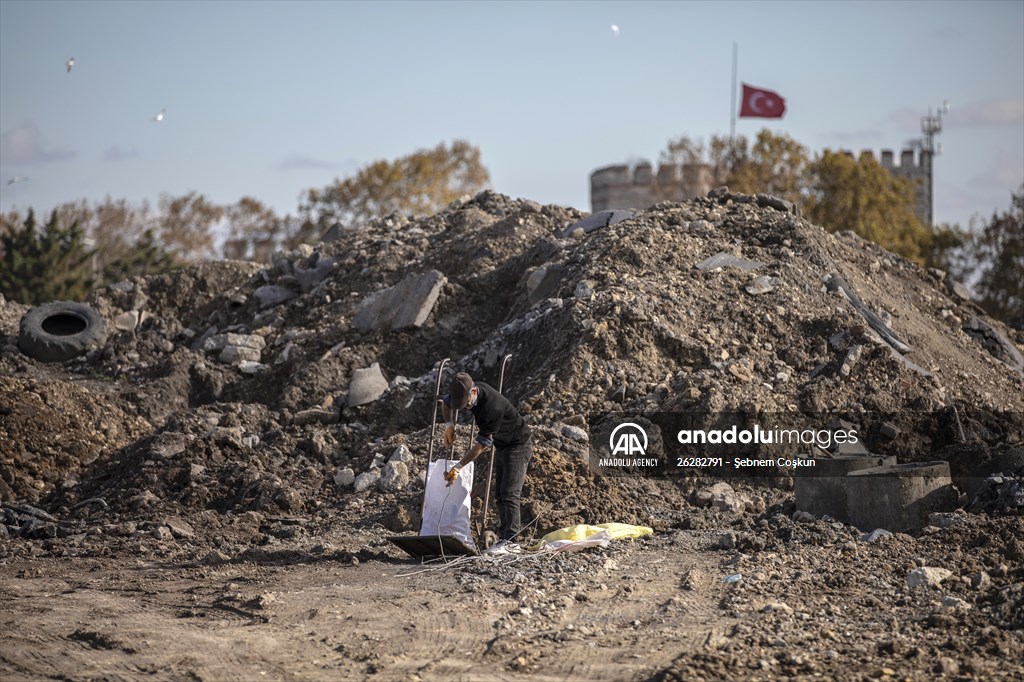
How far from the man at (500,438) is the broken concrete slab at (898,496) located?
2672 mm

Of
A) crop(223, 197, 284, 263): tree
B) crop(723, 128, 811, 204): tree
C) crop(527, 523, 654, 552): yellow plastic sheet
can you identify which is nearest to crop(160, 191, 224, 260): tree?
crop(223, 197, 284, 263): tree

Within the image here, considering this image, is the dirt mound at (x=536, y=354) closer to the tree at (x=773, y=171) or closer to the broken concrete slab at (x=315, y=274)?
the broken concrete slab at (x=315, y=274)

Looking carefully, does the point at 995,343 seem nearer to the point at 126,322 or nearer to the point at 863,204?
the point at 126,322

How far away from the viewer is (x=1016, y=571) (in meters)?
7.27

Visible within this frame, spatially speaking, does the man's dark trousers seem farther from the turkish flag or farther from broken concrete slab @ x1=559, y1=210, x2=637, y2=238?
the turkish flag

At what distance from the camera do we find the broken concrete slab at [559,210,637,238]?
57.9 ft

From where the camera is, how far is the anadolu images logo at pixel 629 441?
1133 cm

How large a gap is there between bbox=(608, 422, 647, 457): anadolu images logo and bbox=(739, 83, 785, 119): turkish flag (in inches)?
1308

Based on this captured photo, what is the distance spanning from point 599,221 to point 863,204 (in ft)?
76.3

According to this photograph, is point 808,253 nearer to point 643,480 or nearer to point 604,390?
point 604,390

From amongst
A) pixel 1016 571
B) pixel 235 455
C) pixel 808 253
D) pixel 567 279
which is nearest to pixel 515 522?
pixel 1016 571

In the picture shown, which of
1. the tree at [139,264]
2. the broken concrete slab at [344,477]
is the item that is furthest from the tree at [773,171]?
the broken concrete slab at [344,477]

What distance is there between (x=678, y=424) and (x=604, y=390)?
1.01 m

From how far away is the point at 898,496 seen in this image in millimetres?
8758
